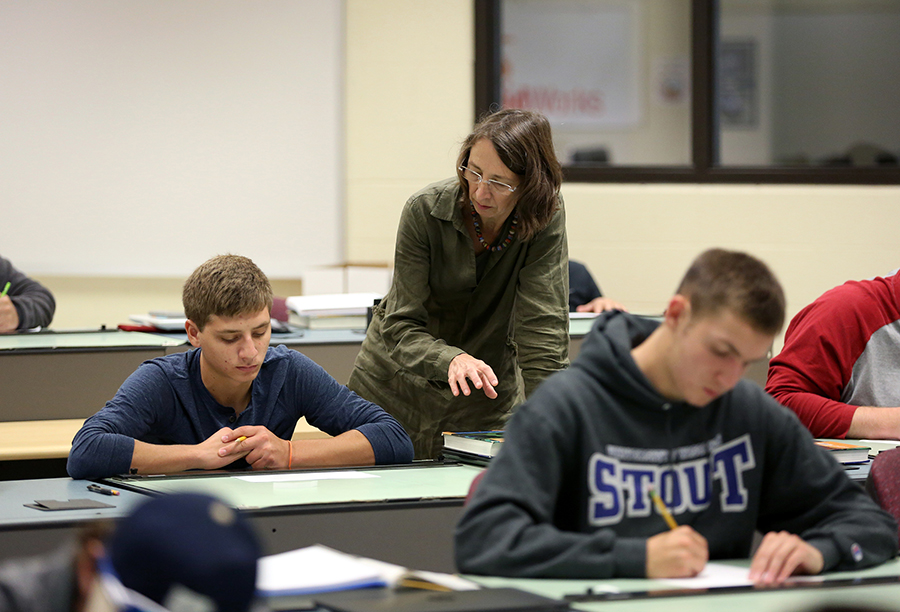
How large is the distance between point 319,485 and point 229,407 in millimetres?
372

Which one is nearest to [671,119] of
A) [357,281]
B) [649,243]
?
[649,243]

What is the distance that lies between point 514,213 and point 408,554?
32.9 inches

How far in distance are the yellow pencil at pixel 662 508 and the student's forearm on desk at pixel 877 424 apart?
0.91 metres

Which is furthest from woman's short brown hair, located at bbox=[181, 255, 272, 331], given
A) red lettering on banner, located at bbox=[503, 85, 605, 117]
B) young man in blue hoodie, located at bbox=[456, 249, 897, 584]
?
red lettering on banner, located at bbox=[503, 85, 605, 117]

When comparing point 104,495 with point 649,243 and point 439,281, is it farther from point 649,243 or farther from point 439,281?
point 649,243

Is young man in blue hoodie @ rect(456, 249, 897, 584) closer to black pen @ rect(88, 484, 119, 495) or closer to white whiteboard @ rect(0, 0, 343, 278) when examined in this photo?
black pen @ rect(88, 484, 119, 495)

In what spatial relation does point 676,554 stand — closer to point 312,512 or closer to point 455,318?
point 312,512

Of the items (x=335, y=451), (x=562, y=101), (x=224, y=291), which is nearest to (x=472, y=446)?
(x=335, y=451)

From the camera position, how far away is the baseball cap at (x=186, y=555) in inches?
27.2

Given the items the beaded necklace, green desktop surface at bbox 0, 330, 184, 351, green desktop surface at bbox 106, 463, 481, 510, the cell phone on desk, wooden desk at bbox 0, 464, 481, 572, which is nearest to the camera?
wooden desk at bbox 0, 464, 481, 572

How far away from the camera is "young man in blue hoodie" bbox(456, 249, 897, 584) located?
1.18 m

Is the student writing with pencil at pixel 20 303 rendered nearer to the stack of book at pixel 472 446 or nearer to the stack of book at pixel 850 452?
the stack of book at pixel 472 446

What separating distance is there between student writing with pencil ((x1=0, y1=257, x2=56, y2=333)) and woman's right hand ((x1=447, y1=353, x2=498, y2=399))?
74.8 inches

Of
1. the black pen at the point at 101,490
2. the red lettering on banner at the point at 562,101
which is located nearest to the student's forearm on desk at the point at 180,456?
the black pen at the point at 101,490
